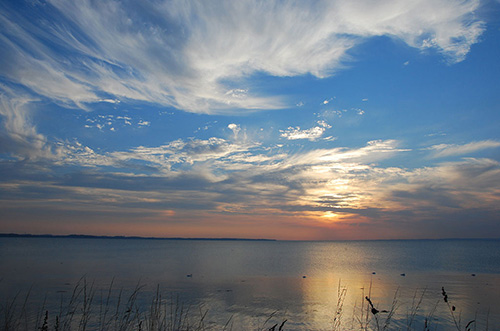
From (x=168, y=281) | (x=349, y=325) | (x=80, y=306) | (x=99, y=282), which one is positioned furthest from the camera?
(x=168, y=281)

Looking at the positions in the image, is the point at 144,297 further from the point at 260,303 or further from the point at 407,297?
the point at 407,297

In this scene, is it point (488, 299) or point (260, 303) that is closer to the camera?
point (260, 303)

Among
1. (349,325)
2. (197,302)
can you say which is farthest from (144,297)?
(349,325)

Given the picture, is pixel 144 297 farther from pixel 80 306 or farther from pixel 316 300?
pixel 316 300

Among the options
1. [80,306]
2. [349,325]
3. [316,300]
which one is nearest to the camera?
[349,325]

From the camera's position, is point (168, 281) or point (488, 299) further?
point (168, 281)

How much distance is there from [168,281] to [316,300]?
708 inches

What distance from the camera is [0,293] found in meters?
26.5

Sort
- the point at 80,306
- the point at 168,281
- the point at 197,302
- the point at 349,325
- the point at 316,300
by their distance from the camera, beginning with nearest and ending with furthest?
1. the point at 349,325
2. the point at 80,306
3. the point at 197,302
4. the point at 316,300
5. the point at 168,281

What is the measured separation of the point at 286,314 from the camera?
22.1 metres

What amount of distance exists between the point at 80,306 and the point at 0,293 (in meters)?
9.56

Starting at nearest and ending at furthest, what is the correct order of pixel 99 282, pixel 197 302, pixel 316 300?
pixel 197 302
pixel 316 300
pixel 99 282

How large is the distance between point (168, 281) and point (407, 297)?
24.1m

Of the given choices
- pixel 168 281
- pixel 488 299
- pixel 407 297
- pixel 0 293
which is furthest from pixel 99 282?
pixel 488 299
